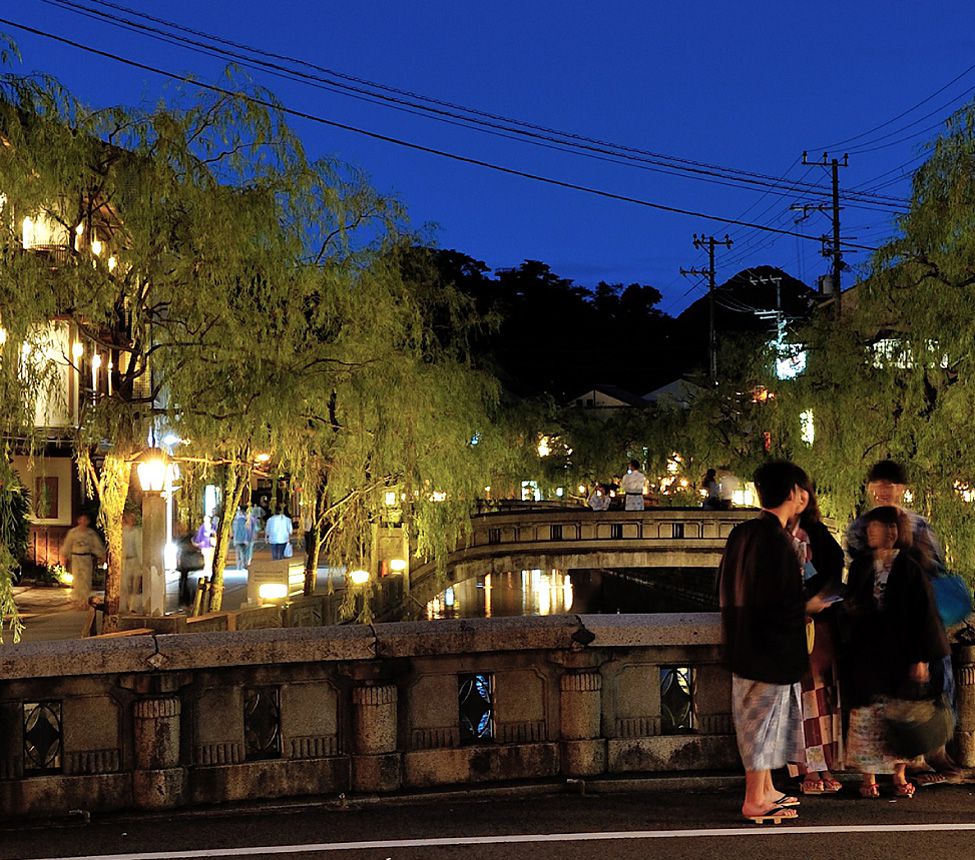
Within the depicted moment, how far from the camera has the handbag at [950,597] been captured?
5875 mm

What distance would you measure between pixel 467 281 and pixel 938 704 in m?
87.2

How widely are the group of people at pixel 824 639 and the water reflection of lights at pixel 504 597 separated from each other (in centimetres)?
2857

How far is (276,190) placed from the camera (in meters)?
13.9

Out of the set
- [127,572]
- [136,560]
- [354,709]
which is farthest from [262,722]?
[136,560]

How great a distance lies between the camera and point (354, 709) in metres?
6.15

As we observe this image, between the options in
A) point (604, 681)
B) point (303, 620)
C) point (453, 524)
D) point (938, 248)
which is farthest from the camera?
point (453, 524)

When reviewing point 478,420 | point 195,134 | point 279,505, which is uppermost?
point 195,134

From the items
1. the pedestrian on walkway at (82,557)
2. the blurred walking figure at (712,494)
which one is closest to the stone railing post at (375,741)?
the pedestrian on walkway at (82,557)

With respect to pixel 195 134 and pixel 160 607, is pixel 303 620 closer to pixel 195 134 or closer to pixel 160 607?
pixel 160 607

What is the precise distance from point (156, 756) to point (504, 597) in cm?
3671

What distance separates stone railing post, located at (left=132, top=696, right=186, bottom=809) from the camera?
5.84 meters

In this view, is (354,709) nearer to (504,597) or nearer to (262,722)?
(262,722)

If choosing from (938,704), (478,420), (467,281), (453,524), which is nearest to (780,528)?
(938,704)

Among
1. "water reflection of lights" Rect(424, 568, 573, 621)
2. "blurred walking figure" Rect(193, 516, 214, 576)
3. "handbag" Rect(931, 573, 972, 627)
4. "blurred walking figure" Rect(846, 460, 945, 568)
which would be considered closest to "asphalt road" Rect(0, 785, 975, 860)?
"handbag" Rect(931, 573, 972, 627)
